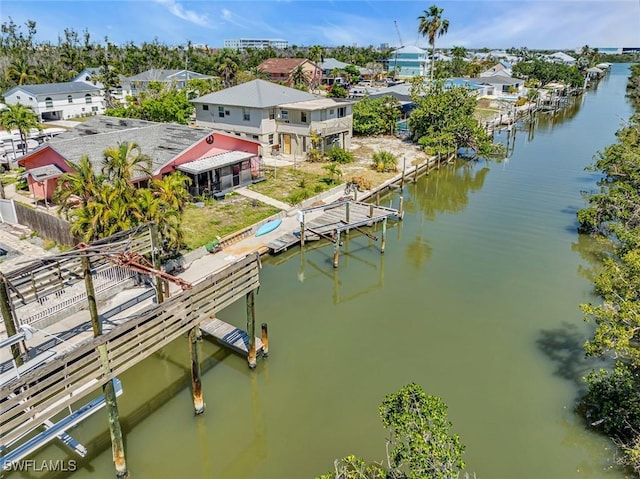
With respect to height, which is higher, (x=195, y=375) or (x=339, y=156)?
(x=339, y=156)

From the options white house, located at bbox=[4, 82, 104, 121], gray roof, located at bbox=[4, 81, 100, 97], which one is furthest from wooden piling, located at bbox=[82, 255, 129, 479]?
gray roof, located at bbox=[4, 81, 100, 97]

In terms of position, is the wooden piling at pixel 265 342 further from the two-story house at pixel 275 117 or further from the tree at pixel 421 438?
the two-story house at pixel 275 117

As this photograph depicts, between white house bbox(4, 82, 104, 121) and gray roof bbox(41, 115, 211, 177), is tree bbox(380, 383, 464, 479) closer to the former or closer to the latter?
gray roof bbox(41, 115, 211, 177)

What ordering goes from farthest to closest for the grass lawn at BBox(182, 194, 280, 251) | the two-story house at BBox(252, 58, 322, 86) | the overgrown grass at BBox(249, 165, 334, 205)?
the two-story house at BBox(252, 58, 322, 86) → the overgrown grass at BBox(249, 165, 334, 205) → the grass lawn at BBox(182, 194, 280, 251)

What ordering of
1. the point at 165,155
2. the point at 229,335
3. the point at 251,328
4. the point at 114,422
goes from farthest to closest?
the point at 165,155 < the point at 229,335 < the point at 251,328 < the point at 114,422

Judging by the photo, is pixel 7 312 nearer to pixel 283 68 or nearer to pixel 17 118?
pixel 17 118

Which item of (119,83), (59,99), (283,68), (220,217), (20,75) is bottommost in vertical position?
(220,217)

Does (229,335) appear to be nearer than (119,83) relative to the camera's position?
Yes

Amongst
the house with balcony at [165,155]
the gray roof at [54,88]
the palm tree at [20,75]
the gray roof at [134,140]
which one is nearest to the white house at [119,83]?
the palm tree at [20,75]

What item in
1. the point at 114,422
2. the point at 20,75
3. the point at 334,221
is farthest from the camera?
the point at 20,75

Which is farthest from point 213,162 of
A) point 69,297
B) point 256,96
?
point 69,297
